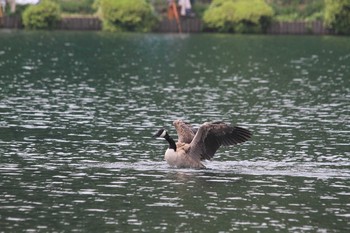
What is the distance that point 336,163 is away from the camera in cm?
3562

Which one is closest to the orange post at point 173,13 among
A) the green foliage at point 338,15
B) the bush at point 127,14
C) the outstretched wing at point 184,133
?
the bush at point 127,14

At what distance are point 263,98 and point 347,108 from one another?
16.5 feet

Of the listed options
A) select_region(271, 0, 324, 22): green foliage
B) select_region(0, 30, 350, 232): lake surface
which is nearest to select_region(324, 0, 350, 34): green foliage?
select_region(271, 0, 324, 22): green foliage

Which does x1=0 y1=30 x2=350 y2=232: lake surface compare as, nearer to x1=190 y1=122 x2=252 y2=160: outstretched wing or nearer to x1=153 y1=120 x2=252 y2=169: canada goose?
x1=153 y1=120 x2=252 y2=169: canada goose

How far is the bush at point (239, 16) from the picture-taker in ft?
328

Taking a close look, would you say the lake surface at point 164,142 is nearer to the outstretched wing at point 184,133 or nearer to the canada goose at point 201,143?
the canada goose at point 201,143

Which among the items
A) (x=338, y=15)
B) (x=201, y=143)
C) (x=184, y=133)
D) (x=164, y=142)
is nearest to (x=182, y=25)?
(x=338, y=15)

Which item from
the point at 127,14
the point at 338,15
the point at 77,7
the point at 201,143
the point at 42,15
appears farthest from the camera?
the point at 77,7

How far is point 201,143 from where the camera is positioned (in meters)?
35.2

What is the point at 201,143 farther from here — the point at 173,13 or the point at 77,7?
the point at 77,7

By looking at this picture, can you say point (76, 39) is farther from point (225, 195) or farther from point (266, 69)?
point (225, 195)

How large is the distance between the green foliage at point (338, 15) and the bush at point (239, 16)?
478 cm

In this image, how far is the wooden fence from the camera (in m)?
99.8

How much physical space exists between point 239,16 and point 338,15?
7954 mm
